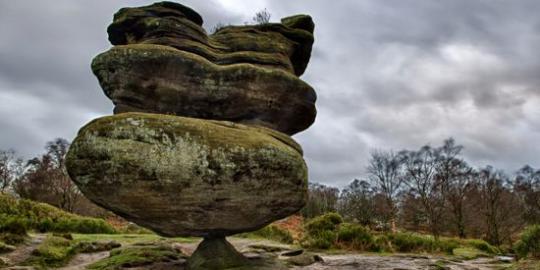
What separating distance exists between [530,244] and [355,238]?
7.42 meters

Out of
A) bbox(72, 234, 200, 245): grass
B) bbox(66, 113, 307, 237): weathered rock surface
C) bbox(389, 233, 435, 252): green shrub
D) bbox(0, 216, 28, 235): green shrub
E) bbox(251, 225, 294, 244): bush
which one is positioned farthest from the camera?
bbox(251, 225, 294, 244): bush

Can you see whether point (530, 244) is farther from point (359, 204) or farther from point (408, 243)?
point (359, 204)

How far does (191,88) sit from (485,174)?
42413 mm

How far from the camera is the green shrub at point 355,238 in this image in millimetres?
19891

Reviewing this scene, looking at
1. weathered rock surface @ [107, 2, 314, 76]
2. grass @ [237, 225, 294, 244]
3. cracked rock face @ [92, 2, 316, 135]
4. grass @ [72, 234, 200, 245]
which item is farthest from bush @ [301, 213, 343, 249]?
weathered rock surface @ [107, 2, 314, 76]

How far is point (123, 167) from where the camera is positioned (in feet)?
30.5

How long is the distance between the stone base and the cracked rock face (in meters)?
3.77

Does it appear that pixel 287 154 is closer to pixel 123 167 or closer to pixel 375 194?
pixel 123 167

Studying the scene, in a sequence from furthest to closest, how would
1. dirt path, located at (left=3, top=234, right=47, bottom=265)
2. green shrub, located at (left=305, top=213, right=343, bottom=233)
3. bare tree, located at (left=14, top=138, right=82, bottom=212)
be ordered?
bare tree, located at (left=14, top=138, right=82, bottom=212) → green shrub, located at (left=305, top=213, right=343, bottom=233) → dirt path, located at (left=3, top=234, right=47, bottom=265)

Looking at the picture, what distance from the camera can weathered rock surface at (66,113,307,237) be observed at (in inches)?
369

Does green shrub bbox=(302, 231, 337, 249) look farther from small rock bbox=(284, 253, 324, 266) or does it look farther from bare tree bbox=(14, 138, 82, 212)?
bare tree bbox=(14, 138, 82, 212)

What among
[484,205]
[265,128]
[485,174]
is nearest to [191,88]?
[265,128]

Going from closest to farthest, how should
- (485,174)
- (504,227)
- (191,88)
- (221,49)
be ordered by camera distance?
(191,88)
(221,49)
(504,227)
(485,174)

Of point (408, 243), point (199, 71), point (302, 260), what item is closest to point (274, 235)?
point (408, 243)
